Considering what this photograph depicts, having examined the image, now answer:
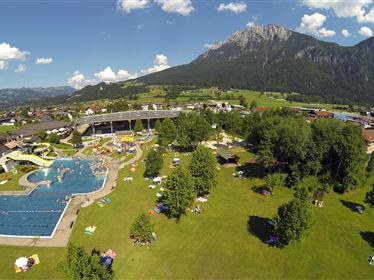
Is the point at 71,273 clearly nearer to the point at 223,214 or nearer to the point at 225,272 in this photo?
the point at 225,272

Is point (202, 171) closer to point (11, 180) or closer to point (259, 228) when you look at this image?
point (259, 228)

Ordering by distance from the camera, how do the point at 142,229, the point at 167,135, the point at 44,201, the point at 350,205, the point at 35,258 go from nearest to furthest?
1. the point at 35,258
2. the point at 142,229
3. the point at 350,205
4. the point at 44,201
5. the point at 167,135

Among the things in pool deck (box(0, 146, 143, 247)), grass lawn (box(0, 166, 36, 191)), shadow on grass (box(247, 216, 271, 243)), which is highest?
shadow on grass (box(247, 216, 271, 243))

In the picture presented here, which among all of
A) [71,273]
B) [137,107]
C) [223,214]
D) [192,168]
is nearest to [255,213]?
[223,214]

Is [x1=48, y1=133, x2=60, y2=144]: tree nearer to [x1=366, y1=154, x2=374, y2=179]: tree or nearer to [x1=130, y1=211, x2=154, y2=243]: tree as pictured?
[x1=130, y1=211, x2=154, y2=243]: tree

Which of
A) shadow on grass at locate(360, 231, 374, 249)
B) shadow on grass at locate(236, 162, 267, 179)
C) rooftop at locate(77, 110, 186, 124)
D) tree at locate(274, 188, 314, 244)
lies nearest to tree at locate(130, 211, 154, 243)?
tree at locate(274, 188, 314, 244)

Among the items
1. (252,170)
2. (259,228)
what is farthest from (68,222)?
(252,170)
